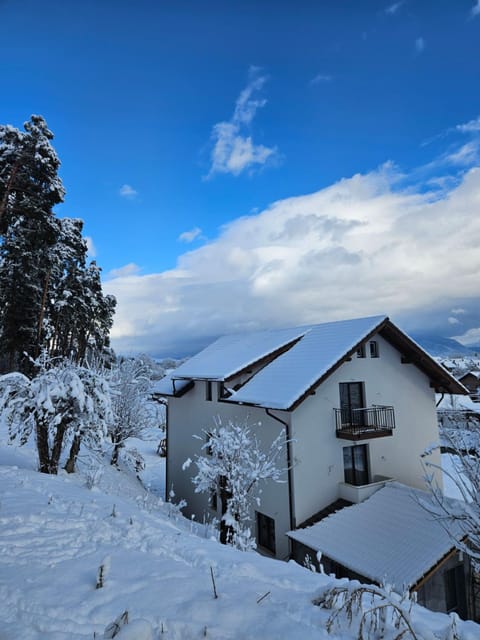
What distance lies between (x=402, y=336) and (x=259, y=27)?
13.4 m

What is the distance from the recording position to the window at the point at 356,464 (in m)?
13.0

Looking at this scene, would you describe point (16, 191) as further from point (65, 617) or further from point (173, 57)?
point (65, 617)

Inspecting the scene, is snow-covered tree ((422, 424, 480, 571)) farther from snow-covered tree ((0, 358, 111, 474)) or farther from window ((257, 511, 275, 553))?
window ((257, 511, 275, 553))

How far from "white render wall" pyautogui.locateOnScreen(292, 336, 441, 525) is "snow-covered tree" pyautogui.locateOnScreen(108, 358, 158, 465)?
11.4 metres

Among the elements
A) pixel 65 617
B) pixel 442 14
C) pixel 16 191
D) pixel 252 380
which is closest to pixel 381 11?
pixel 442 14

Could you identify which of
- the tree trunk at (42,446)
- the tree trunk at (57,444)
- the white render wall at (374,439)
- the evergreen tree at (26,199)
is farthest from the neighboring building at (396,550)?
the evergreen tree at (26,199)

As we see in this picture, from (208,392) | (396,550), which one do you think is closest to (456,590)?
(396,550)

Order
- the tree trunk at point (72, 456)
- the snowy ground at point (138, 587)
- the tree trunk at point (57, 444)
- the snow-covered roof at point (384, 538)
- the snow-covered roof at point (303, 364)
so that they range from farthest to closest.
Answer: the snow-covered roof at point (303, 364) → the tree trunk at point (72, 456) → the tree trunk at point (57, 444) → the snow-covered roof at point (384, 538) → the snowy ground at point (138, 587)

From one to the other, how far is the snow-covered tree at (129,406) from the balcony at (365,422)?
40.6 feet

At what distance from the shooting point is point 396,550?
919 cm

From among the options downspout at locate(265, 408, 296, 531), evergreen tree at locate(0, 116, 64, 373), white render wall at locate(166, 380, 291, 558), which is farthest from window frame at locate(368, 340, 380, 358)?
evergreen tree at locate(0, 116, 64, 373)

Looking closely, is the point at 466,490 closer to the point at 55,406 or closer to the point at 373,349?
the point at 55,406

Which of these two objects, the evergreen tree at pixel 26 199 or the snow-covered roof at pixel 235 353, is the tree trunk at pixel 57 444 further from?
the snow-covered roof at pixel 235 353

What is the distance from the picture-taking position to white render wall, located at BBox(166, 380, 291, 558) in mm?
12078
